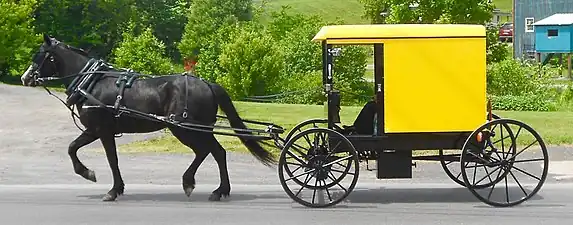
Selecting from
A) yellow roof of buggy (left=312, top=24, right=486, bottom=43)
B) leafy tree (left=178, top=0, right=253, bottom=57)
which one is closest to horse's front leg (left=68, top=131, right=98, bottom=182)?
yellow roof of buggy (left=312, top=24, right=486, bottom=43)

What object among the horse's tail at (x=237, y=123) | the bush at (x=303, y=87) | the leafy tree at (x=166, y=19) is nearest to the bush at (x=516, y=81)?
the bush at (x=303, y=87)

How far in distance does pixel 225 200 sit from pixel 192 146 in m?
0.84

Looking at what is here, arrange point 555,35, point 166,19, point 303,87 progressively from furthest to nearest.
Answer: point 166,19 → point 555,35 → point 303,87

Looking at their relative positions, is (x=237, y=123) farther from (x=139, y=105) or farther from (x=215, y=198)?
(x=139, y=105)

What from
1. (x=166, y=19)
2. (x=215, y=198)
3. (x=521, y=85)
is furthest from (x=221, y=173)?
(x=166, y=19)

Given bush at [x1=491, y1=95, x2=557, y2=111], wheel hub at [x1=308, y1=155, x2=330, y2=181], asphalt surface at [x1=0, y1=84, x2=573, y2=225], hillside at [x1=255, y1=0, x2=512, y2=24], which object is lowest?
bush at [x1=491, y1=95, x2=557, y2=111]

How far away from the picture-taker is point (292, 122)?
738 inches

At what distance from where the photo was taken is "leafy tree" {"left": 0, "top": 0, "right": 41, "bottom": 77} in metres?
38.4

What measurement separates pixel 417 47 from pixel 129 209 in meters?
3.96

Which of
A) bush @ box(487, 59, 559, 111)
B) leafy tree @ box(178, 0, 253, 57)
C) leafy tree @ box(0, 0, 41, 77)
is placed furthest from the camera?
leafy tree @ box(178, 0, 253, 57)

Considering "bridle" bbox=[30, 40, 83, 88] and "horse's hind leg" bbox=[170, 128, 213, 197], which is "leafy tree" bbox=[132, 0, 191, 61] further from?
"horse's hind leg" bbox=[170, 128, 213, 197]

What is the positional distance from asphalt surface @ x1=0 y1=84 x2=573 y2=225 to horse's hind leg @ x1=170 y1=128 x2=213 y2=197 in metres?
0.22

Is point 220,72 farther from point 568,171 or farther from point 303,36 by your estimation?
point 568,171

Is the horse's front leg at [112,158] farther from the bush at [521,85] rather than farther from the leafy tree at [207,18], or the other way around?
the leafy tree at [207,18]
